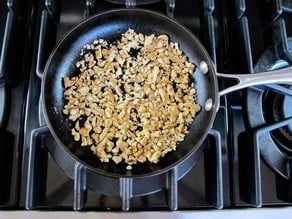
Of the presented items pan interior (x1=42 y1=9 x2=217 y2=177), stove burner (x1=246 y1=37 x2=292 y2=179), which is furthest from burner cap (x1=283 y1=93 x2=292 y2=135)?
pan interior (x1=42 y1=9 x2=217 y2=177)

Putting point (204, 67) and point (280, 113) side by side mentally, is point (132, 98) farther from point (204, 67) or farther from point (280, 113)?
point (280, 113)

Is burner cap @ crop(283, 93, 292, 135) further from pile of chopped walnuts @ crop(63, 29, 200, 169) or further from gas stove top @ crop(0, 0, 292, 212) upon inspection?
pile of chopped walnuts @ crop(63, 29, 200, 169)

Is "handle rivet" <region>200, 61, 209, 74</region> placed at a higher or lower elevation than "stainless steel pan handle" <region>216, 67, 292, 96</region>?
higher

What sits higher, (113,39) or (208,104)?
(113,39)

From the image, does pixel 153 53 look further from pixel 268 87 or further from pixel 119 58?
pixel 268 87

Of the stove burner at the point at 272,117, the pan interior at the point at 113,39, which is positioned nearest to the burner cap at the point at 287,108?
the stove burner at the point at 272,117

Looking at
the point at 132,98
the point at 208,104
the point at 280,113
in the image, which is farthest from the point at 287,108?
the point at 132,98

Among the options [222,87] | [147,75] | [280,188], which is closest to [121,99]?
[147,75]
